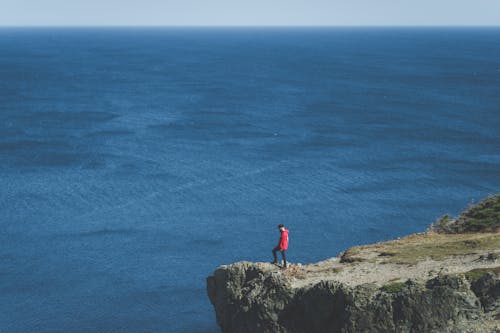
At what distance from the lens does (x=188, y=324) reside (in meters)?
52.9

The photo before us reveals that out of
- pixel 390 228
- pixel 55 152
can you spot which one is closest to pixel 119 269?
pixel 390 228

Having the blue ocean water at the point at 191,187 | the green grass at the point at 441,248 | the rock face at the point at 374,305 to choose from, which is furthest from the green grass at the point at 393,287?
the blue ocean water at the point at 191,187

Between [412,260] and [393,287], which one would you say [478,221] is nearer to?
[412,260]

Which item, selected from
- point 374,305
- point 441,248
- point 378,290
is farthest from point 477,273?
point 441,248

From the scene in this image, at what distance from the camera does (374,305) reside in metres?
33.2

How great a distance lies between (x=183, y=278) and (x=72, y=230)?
55.6ft

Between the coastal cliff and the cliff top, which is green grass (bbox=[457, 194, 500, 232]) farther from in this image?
the coastal cliff

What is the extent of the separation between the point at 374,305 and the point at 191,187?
5517 centimetres

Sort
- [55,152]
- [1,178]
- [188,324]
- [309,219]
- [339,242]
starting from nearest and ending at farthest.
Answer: [188,324]
[339,242]
[309,219]
[1,178]
[55,152]

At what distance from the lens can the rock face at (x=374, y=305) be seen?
32.2 meters

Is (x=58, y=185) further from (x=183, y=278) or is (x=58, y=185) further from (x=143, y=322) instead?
(x=143, y=322)

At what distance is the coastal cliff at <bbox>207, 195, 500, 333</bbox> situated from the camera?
3244 centimetres

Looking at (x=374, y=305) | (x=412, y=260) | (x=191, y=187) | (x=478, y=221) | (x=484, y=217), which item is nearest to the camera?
(x=374, y=305)

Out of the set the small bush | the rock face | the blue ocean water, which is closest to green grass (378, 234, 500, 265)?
the small bush
